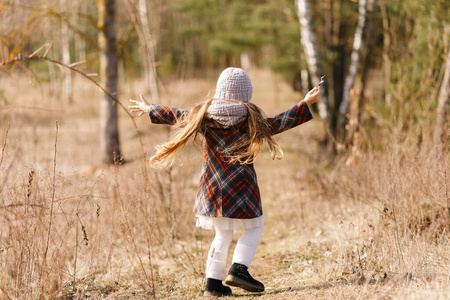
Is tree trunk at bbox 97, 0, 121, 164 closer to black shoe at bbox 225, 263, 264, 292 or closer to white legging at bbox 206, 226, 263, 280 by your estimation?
white legging at bbox 206, 226, 263, 280

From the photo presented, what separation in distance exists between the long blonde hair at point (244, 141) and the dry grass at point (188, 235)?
0.30m

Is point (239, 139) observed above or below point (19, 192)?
above

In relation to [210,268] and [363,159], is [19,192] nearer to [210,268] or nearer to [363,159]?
[210,268]

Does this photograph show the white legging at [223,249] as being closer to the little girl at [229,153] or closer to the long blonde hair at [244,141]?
the little girl at [229,153]

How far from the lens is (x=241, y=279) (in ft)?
8.62

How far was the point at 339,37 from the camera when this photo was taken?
10859 millimetres

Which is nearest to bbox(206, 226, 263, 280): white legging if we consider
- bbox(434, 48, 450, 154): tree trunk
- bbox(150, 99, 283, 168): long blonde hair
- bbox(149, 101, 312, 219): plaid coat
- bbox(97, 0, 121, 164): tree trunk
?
bbox(149, 101, 312, 219): plaid coat

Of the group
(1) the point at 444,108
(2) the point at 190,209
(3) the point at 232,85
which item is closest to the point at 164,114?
(3) the point at 232,85

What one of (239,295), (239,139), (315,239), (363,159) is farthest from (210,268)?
(363,159)

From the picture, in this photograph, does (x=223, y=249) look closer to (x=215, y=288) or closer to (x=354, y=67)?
(x=215, y=288)

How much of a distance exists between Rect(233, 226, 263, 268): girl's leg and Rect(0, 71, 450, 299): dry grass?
1.01 ft

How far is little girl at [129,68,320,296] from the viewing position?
8.64 ft

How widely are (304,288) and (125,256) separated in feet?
5.22

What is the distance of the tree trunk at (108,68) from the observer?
757 centimetres
